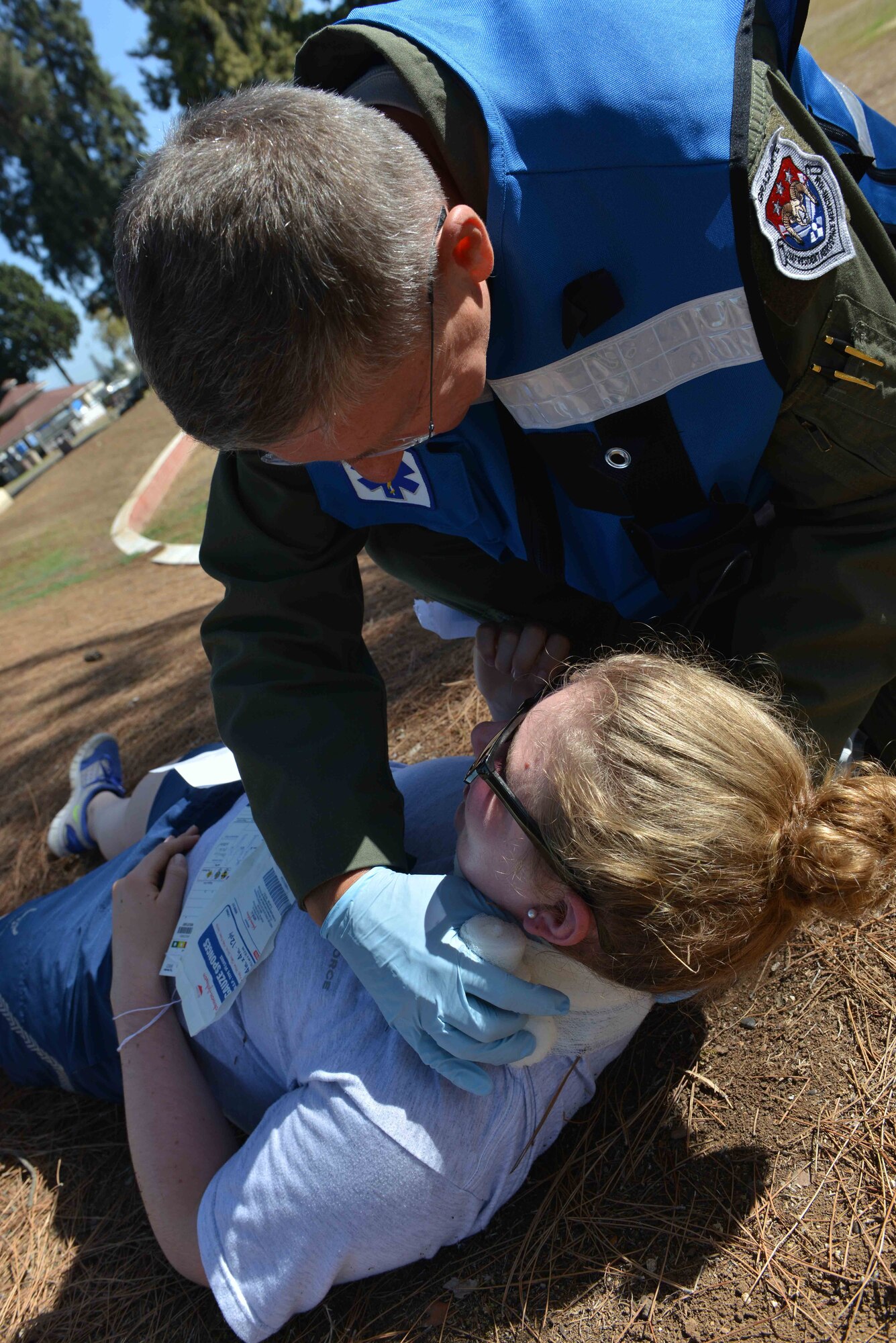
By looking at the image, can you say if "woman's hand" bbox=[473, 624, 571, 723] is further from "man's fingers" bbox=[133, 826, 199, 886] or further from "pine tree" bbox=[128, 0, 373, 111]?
"pine tree" bbox=[128, 0, 373, 111]

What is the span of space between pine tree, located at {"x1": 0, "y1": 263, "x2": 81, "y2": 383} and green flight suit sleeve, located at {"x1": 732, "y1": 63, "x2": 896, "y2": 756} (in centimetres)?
4625

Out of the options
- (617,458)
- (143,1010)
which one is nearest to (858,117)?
(617,458)

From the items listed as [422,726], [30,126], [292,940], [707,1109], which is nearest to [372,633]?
[422,726]

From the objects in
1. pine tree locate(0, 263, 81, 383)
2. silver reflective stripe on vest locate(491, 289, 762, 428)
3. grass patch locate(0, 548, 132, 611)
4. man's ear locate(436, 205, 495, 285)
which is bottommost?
grass patch locate(0, 548, 132, 611)

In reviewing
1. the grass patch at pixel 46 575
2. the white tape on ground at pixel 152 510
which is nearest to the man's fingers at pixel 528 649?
the white tape on ground at pixel 152 510

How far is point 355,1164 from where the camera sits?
1390 mm

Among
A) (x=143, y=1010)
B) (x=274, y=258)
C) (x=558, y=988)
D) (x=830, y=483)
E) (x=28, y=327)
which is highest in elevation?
(x=28, y=327)

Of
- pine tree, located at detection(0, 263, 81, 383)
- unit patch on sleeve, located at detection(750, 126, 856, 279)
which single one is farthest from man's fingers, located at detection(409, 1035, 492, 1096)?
pine tree, located at detection(0, 263, 81, 383)

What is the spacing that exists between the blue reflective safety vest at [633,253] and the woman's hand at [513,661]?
345 mm

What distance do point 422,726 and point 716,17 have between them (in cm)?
211

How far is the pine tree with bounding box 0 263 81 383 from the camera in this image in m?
41.3

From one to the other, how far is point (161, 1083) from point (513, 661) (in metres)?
1.09

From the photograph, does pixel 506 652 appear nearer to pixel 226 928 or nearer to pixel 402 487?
pixel 402 487

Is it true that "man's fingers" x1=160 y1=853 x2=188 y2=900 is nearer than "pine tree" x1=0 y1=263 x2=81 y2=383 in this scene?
Yes
